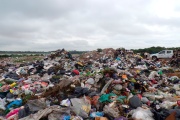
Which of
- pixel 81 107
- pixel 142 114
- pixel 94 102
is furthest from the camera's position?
A: pixel 94 102

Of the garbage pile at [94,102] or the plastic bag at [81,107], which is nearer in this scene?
the garbage pile at [94,102]

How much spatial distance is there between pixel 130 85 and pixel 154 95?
76cm

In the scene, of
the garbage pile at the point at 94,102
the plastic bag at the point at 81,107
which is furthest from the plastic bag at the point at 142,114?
the plastic bag at the point at 81,107

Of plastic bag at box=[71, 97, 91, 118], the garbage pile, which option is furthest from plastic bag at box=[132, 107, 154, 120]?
plastic bag at box=[71, 97, 91, 118]

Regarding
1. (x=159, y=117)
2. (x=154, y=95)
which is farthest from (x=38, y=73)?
(x=159, y=117)

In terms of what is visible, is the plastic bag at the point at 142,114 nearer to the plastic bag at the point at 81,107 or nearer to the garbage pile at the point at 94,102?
the garbage pile at the point at 94,102

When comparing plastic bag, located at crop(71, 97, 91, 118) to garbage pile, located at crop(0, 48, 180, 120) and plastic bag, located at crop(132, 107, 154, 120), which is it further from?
plastic bag, located at crop(132, 107, 154, 120)

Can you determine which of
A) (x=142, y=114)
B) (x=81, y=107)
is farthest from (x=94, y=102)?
(x=142, y=114)

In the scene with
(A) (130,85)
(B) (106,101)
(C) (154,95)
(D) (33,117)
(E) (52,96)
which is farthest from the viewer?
(A) (130,85)

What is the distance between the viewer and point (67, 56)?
15664 millimetres

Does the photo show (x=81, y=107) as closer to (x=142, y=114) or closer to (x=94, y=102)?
(x=94, y=102)

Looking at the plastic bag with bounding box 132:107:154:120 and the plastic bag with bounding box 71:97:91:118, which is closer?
the plastic bag with bounding box 132:107:154:120

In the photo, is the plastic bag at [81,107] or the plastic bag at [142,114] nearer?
the plastic bag at [142,114]

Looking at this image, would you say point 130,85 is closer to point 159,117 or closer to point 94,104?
point 94,104
